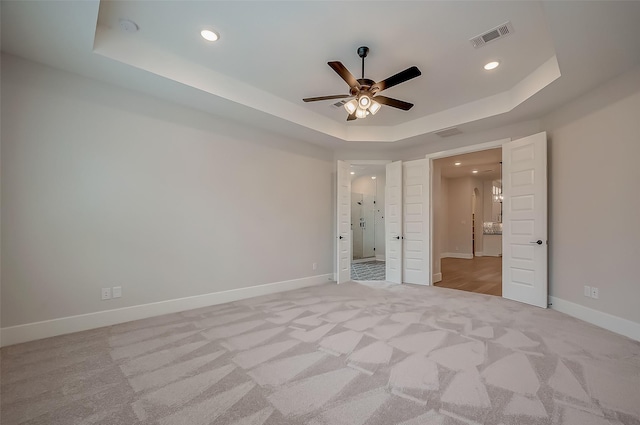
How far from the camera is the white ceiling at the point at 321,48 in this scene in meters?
2.39

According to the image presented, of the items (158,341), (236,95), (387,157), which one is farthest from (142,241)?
(387,157)

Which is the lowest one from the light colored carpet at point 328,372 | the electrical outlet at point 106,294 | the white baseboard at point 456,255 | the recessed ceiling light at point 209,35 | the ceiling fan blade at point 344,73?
the white baseboard at point 456,255

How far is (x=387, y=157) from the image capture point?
19.6 ft

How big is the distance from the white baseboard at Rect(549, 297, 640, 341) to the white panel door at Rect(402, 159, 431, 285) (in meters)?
1.95

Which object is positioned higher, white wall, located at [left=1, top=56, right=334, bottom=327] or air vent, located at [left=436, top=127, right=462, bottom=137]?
air vent, located at [left=436, top=127, right=462, bottom=137]

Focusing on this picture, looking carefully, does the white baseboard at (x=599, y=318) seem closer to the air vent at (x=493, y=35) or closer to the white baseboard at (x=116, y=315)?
the air vent at (x=493, y=35)

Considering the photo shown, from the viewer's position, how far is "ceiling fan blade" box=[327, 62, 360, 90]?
253 cm

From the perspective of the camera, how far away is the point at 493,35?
2.76 m

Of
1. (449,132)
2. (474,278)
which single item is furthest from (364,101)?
(474,278)

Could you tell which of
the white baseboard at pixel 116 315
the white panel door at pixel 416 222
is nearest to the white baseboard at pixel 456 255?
the white panel door at pixel 416 222

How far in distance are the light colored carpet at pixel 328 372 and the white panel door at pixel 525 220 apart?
25.6 inches

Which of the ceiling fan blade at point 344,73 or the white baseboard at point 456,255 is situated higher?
the ceiling fan blade at point 344,73

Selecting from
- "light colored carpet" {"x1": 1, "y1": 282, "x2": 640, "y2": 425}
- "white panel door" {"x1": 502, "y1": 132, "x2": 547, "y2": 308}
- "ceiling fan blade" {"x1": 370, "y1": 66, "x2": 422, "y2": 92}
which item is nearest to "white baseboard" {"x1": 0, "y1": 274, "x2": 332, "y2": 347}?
"light colored carpet" {"x1": 1, "y1": 282, "x2": 640, "y2": 425}

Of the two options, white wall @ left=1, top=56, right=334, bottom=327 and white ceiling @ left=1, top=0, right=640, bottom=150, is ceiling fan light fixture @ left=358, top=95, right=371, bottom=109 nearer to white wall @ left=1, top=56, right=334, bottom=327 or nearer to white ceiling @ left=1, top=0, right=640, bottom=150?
white ceiling @ left=1, top=0, right=640, bottom=150
